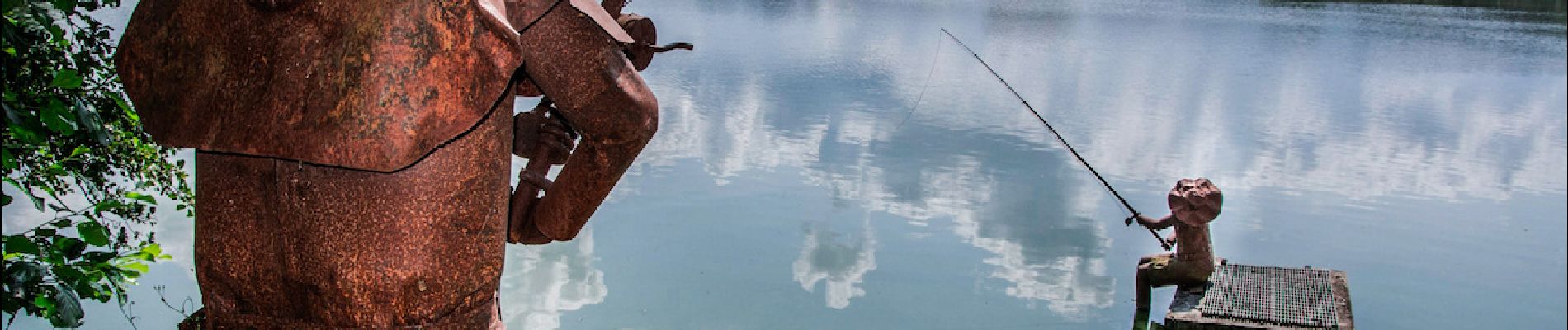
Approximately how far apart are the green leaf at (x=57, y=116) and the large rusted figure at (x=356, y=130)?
3.42 feet

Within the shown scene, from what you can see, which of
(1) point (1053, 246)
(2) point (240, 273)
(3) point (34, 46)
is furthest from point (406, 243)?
(1) point (1053, 246)

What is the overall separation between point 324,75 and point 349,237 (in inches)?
12.3

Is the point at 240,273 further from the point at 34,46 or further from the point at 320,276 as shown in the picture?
the point at 34,46

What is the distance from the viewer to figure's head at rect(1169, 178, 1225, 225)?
6.98m

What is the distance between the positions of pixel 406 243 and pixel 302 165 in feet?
0.77

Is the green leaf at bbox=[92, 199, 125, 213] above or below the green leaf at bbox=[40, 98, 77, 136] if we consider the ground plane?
below

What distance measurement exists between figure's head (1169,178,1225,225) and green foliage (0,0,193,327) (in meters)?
4.29

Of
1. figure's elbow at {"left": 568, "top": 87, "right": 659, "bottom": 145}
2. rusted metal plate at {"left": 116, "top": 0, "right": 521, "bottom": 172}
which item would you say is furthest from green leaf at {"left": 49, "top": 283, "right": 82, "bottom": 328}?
figure's elbow at {"left": 568, "top": 87, "right": 659, "bottom": 145}

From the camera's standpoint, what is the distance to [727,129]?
12.2 m

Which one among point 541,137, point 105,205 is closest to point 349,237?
point 541,137

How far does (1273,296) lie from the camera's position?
24.9ft

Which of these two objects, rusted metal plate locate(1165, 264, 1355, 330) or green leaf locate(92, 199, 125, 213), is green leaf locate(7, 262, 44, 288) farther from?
rusted metal plate locate(1165, 264, 1355, 330)

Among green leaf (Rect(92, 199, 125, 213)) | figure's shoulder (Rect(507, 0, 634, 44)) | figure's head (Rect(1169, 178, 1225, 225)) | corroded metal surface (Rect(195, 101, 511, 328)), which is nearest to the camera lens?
corroded metal surface (Rect(195, 101, 511, 328))

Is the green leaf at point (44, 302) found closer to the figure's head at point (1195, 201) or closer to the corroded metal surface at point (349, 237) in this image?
the corroded metal surface at point (349, 237)
